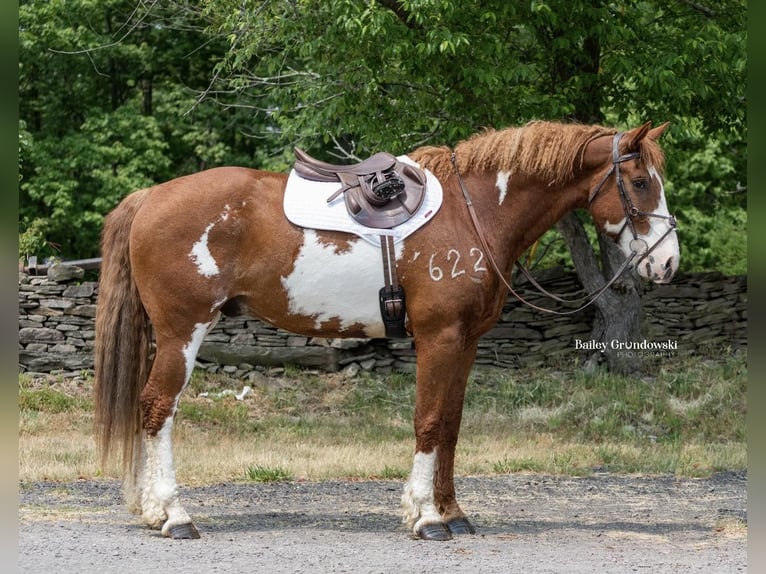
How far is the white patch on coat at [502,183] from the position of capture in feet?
19.6

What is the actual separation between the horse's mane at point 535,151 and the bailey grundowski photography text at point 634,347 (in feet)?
21.6

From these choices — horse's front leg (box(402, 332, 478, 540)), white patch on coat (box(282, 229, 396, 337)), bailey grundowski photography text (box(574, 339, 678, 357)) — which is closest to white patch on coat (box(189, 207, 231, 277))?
white patch on coat (box(282, 229, 396, 337))

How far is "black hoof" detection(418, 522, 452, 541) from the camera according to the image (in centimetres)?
568

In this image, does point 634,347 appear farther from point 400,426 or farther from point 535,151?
→ point 535,151

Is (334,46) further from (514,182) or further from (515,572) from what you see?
(515,572)

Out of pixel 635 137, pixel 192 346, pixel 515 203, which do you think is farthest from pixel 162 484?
pixel 635 137

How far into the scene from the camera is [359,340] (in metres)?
12.4

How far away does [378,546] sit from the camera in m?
5.52

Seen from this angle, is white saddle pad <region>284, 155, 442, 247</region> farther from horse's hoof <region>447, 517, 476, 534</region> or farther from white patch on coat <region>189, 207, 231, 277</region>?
horse's hoof <region>447, 517, 476, 534</region>

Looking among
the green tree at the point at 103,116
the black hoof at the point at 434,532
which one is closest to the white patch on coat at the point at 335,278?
the black hoof at the point at 434,532

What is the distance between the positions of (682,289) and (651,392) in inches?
107

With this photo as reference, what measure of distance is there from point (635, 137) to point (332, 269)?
2.00 metres

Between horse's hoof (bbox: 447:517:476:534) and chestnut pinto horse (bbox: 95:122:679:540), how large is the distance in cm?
1

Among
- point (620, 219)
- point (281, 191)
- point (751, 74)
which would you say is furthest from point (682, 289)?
point (751, 74)
